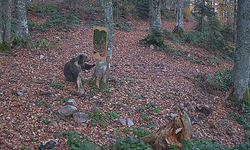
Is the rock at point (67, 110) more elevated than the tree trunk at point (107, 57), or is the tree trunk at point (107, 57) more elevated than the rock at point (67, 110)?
the tree trunk at point (107, 57)

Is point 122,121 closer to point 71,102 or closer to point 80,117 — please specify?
point 80,117

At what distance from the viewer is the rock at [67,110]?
204 inches

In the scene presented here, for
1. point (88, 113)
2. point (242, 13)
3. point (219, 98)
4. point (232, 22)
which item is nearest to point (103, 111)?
point (88, 113)

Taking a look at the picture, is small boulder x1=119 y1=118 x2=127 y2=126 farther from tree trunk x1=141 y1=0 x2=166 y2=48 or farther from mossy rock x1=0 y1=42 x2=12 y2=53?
tree trunk x1=141 y1=0 x2=166 y2=48

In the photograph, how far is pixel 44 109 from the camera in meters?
5.21

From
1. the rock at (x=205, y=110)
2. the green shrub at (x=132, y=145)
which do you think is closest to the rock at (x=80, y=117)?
the green shrub at (x=132, y=145)

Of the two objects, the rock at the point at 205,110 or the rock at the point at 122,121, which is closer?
the rock at the point at 122,121

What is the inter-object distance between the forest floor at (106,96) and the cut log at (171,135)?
1.10 meters

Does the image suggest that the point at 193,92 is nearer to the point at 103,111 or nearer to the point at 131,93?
the point at 131,93

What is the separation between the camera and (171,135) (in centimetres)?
425

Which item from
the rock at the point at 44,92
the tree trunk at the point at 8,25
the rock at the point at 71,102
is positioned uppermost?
the tree trunk at the point at 8,25

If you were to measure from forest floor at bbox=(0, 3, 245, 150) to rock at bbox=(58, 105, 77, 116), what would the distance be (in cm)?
14

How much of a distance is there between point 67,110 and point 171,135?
2464 millimetres

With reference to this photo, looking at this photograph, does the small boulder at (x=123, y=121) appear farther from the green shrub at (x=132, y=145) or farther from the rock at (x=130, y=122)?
the green shrub at (x=132, y=145)
